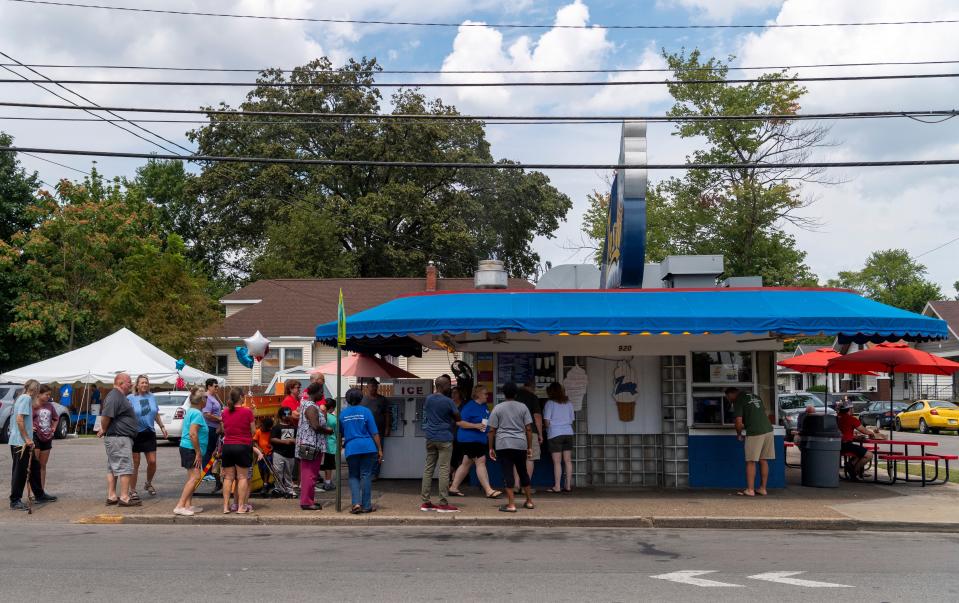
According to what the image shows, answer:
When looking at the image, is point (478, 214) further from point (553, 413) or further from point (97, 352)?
point (553, 413)

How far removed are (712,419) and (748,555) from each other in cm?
511

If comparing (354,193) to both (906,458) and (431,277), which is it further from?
(906,458)

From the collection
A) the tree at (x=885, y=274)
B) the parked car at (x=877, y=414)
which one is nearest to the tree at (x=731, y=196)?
the parked car at (x=877, y=414)

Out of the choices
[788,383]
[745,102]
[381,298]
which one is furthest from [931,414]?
[788,383]

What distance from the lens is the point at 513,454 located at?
12.3 meters

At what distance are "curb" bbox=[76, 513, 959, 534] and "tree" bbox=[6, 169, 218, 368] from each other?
78.7ft

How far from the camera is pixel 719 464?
47.2 feet

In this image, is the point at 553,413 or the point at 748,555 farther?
the point at 553,413

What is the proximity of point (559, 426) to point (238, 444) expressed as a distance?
4.88 meters

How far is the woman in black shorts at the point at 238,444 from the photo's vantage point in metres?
11.7

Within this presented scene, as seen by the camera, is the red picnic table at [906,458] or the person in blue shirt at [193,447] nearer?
the person in blue shirt at [193,447]

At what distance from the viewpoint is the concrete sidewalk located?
38.0ft

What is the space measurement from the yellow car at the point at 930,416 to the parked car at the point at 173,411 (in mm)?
27231

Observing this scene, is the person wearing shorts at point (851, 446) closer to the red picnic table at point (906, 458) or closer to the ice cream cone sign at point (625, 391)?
the red picnic table at point (906, 458)
